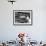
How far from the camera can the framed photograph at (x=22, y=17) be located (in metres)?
5.20

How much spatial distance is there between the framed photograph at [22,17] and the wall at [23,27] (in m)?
0.12

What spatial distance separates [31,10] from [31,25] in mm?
584

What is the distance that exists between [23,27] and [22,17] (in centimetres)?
39

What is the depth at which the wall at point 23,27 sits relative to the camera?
5184 millimetres

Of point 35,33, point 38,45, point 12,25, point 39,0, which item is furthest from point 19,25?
point 38,45

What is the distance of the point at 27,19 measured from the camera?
17.1 ft

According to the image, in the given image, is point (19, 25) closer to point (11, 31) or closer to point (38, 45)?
point (11, 31)

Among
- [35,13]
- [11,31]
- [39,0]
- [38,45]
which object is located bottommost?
[38,45]

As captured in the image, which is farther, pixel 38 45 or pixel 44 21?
pixel 44 21

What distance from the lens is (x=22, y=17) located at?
5.22 metres

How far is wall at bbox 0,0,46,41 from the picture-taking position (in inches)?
204

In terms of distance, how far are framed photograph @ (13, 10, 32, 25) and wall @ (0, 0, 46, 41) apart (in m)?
0.12

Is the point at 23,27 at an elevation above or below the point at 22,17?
below

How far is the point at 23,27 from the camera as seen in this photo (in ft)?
17.1
